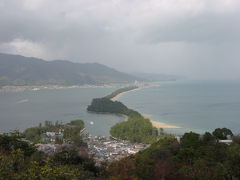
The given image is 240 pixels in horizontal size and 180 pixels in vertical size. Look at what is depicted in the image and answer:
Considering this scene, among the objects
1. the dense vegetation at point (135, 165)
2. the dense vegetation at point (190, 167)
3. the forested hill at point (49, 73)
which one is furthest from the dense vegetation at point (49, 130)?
the forested hill at point (49, 73)

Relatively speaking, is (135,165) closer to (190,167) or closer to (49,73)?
(190,167)

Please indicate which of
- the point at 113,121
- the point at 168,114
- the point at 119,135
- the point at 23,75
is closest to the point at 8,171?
the point at 119,135

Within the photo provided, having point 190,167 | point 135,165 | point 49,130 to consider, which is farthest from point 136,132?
point 190,167

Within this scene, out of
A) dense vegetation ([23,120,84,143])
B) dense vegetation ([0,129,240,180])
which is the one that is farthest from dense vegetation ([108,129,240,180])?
dense vegetation ([23,120,84,143])

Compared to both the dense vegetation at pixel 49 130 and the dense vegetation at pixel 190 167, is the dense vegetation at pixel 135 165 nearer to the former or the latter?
the dense vegetation at pixel 190 167

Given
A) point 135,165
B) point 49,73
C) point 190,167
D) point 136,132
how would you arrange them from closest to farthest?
point 190,167, point 135,165, point 136,132, point 49,73

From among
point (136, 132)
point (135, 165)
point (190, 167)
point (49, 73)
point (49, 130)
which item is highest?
point (49, 73)

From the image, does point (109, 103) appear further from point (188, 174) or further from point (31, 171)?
point (31, 171)

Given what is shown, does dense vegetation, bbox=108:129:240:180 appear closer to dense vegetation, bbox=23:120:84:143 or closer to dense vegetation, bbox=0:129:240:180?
dense vegetation, bbox=0:129:240:180

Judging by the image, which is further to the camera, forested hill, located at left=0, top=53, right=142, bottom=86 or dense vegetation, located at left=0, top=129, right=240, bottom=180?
forested hill, located at left=0, top=53, right=142, bottom=86
